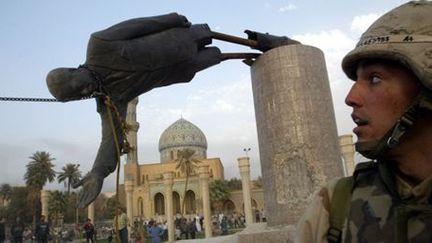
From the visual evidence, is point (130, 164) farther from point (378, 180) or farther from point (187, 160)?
point (378, 180)

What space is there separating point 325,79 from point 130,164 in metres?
48.9

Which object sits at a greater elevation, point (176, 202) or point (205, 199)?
point (176, 202)

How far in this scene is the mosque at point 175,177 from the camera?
49.8 m

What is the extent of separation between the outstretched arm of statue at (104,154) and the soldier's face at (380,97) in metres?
2.60

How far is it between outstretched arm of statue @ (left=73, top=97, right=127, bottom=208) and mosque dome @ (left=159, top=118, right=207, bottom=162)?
160 feet

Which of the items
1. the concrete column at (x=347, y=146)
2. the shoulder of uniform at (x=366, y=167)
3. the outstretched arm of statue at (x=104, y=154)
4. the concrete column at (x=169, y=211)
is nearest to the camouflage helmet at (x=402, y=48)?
the shoulder of uniform at (x=366, y=167)

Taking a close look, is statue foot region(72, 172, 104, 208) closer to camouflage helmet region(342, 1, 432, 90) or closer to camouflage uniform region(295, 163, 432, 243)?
camouflage uniform region(295, 163, 432, 243)

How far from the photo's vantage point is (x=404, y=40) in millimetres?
1190

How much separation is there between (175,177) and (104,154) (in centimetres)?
4840

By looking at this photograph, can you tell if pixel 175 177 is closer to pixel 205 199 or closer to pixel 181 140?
pixel 181 140

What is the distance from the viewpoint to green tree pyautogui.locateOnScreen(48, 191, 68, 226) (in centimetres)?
4453

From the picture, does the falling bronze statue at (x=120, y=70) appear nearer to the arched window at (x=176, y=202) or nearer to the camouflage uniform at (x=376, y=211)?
the camouflage uniform at (x=376, y=211)

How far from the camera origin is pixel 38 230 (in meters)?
14.2

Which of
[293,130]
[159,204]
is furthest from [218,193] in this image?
[293,130]
